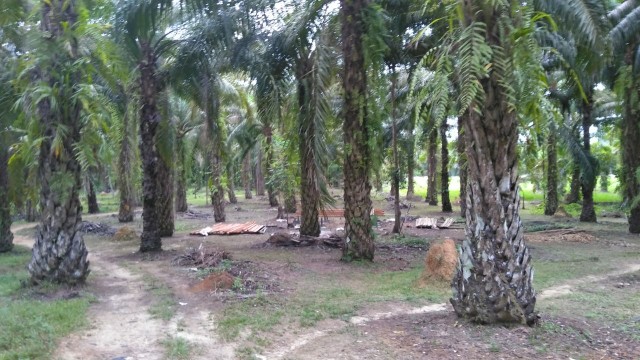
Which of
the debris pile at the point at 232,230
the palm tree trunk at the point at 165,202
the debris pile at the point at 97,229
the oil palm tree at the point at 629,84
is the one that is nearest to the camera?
the oil palm tree at the point at 629,84

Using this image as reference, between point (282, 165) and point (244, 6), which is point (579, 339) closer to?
point (244, 6)

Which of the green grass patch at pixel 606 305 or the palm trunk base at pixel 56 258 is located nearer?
the green grass patch at pixel 606 305

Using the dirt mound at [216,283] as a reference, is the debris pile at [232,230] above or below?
above

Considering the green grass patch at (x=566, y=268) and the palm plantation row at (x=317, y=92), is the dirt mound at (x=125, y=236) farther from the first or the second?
the green grass patch at (x=566, y=268)

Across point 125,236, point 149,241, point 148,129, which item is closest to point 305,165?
point 148,129

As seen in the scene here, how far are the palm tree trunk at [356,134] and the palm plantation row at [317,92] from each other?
1.1 inches

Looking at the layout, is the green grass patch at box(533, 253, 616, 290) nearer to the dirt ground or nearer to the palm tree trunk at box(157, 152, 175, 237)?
the dirt ground

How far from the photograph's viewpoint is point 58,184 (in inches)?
314

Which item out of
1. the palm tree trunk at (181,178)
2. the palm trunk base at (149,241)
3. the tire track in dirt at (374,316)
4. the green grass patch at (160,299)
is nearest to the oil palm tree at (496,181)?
the tire track in dirt at (374,316)

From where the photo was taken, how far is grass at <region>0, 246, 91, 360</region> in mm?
5219

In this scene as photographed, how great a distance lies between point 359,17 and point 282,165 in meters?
8.15

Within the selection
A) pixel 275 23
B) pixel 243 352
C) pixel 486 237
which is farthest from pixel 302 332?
pixel 275 23

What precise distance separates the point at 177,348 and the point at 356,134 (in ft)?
19.4

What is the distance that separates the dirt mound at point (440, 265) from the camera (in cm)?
832
